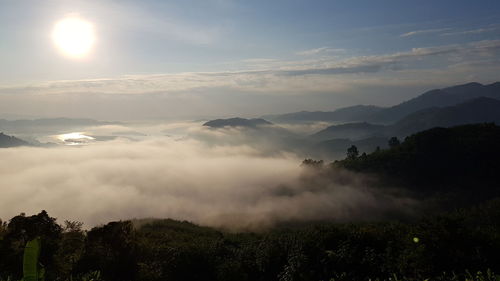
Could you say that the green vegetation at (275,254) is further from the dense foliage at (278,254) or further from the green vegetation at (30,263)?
the green vegetation at (30,263)

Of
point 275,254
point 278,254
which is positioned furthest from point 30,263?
point 275,254

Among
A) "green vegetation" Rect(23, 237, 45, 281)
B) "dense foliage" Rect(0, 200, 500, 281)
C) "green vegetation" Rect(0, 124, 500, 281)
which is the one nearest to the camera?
"green vegetation" Rect(23, 237, 45, 281)

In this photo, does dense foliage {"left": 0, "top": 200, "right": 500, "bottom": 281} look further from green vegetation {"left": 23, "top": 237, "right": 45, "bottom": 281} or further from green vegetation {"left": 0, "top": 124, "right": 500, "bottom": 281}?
green vegetation {"left": 23, "top": 237, "right": 45, "bottom": 281}

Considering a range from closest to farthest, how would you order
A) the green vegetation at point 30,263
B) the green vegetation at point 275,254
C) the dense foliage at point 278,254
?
the green vegetation at point 30,263
the green vegetation at point 275,254
the dense foliage at point 278,254

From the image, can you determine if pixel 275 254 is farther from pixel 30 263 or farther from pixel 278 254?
pixel 30 263

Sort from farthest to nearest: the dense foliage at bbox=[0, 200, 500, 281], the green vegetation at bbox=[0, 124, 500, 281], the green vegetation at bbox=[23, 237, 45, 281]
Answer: the dense foliage at bbox=[0, 200, 500, 281] → the green vegetation at bbox=[0, 124, 500, 281] → the green vegetation at bbox=[23, 237, 45, 281]

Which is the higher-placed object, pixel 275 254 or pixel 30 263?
pixel 30 263

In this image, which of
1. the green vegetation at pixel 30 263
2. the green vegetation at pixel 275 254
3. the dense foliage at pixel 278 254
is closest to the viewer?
the green vegetation at pixel 30 263

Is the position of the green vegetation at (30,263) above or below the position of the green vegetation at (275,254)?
above

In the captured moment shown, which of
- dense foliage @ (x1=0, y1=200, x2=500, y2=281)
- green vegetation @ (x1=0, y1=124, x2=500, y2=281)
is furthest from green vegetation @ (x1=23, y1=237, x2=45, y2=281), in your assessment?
dense foliage @ (x1=0, y1=200, x2=500, y2=281)

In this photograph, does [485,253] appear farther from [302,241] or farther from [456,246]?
[302,241]

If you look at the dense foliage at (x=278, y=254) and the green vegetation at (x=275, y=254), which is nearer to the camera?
the green vegetation at (x=275, y=254)

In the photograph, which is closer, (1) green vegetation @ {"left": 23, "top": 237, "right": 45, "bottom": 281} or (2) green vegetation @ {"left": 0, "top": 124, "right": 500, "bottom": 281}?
(1) green vegetation @ {"left": 23, "top": 237, "right": 45, "bottom": 281}

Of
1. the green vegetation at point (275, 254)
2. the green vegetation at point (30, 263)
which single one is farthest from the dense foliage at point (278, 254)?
the green vegetation at point (30, 263)
